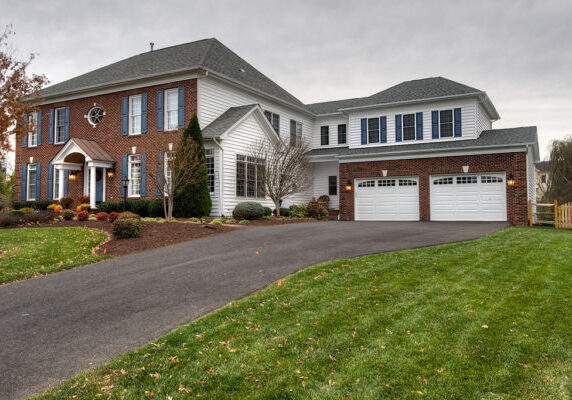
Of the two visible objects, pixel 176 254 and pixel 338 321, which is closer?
pixel 338 321

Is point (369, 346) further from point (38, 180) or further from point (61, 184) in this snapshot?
point (38, 180)

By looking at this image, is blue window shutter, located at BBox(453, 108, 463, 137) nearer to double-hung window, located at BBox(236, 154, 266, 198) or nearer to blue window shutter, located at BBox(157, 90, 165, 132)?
double-hung window, located at BBox(236, 154, 266, 198)

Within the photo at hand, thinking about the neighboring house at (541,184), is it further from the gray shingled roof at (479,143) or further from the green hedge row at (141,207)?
the green hedge row at (141,207)

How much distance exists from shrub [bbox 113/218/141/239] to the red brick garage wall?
12.5m

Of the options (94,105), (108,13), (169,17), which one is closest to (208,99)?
(169,17)

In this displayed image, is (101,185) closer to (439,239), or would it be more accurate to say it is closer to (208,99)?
(208,99)

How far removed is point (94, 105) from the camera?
861 inches

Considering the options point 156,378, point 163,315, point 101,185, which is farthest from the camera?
point 101,185

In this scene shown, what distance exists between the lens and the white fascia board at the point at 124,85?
1902 centimetres

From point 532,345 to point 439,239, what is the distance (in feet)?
24.2

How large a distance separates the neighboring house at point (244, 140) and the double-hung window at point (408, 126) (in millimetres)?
71

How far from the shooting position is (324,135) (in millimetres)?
27609

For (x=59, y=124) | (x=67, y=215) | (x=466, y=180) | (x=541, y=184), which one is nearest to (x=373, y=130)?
(x=466, y=180)

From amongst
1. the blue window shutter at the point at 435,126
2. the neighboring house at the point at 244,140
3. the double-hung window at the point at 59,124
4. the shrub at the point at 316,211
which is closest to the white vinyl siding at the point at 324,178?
the neighboring house at the point at 244,140
